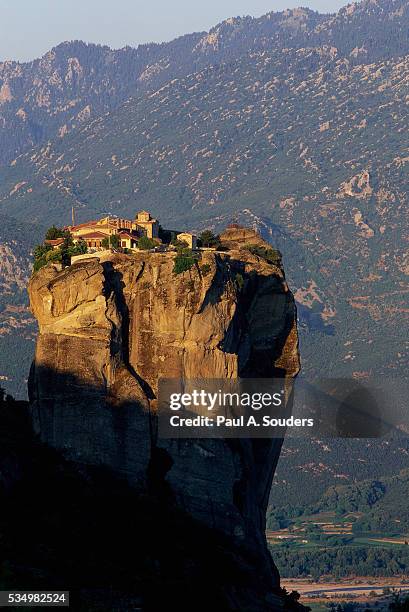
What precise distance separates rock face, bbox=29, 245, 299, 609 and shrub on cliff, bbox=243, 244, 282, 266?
10620 millimetres

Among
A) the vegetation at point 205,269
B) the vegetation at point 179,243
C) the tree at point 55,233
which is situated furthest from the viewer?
the tree at point 55,233

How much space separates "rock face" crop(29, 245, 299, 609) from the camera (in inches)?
3164

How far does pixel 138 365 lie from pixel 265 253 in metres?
16.8

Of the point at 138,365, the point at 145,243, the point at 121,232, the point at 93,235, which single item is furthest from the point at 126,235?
the point at 138,365

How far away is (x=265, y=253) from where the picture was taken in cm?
9712

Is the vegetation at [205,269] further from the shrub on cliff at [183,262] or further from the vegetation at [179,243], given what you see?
the vegetation at [179,243]

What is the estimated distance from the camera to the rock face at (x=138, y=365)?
8038 centimetres

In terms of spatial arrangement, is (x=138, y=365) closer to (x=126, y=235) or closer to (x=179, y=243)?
(x=126, y=235)

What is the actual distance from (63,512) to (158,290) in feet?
34.1

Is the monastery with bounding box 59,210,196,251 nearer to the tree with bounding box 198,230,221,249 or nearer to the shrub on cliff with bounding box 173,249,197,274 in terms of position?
the tree with bounding box 198,230,221,249

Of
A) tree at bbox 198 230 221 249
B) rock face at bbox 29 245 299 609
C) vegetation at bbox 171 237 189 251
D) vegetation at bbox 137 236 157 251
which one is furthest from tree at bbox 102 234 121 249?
tree at bbox 198 230 221 249

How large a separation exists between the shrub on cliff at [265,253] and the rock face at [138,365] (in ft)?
34.8

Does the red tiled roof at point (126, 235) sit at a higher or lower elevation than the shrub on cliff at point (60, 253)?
higher

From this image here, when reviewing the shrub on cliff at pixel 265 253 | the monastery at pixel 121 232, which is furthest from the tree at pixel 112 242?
the shrub on cliff at pixel 265 253
